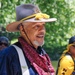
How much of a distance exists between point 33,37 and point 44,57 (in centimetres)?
24

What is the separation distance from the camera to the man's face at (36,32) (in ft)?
10.6

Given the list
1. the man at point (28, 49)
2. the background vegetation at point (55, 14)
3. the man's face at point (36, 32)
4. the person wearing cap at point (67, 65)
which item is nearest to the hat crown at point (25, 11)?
the man at point (28, 49)

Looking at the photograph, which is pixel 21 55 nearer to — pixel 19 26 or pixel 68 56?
pixel 19 26

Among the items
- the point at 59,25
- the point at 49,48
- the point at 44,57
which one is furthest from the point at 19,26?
→ the point at 49,48

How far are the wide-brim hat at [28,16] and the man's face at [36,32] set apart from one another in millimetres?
52

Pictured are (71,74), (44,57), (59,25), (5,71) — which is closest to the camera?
(5,71)

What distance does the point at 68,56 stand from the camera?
5000 millimetres

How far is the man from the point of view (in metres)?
3.10

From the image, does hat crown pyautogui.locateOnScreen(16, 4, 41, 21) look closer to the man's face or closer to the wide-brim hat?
the wide-brim hat

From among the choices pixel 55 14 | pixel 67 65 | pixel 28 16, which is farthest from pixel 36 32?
pixel 55 14

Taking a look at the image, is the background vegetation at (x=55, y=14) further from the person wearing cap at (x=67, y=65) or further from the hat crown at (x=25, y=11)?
the hat crown at (x=25, y=11)

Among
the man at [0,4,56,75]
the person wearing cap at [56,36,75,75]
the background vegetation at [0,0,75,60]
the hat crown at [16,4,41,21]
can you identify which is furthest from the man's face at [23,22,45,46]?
the background vegetation at [0,0,75,60]

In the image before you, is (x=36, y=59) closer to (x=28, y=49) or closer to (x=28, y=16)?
(x=28, y=49)

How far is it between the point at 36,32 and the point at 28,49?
18 centimetres
